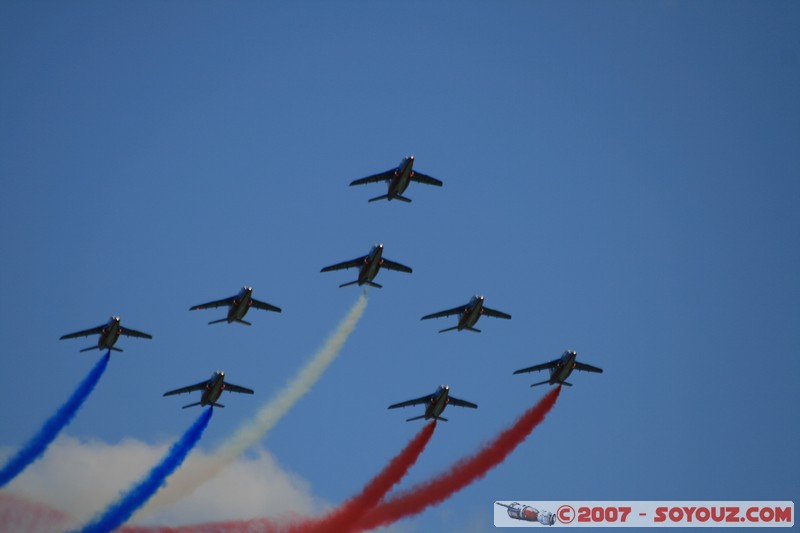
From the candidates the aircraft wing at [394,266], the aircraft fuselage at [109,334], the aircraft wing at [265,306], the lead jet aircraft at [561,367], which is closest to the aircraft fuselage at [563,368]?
the lead jet aircraft at [561,367]

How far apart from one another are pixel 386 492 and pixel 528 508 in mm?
10681

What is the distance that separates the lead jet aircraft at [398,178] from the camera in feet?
346

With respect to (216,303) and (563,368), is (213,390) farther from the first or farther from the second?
(563,368)

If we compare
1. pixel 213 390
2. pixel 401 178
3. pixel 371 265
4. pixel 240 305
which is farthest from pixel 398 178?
pixel 213 390

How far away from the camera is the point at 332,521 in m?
106

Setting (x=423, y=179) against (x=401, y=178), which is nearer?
(x=401, y=178)

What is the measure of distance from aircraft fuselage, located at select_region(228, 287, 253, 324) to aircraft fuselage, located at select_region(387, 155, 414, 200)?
12793mm

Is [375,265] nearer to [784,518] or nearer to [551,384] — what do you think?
[551,384]

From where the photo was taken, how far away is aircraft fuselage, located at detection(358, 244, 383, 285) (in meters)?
106

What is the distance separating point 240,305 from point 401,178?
15131 mm

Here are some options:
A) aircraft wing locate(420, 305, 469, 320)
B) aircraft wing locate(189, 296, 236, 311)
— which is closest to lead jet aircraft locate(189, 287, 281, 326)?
aircraft wing locate(189, 296, 236, 311)

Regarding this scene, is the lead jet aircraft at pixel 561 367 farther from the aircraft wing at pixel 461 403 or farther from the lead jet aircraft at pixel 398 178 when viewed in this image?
the lead jet aircraft at pixel 398 178

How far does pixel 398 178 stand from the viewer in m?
106

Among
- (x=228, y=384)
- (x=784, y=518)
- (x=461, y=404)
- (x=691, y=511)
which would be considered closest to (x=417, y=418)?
(x=461, y=404)
